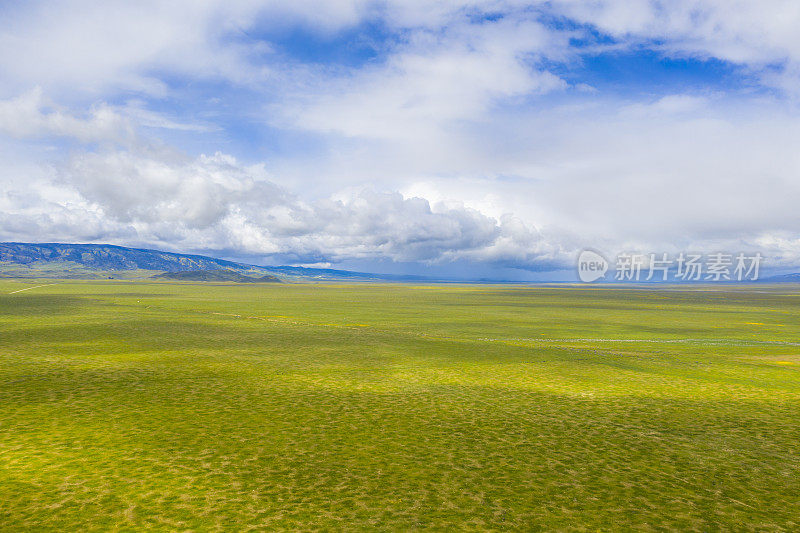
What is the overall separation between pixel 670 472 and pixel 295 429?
11.1 m

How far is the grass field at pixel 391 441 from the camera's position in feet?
34.0

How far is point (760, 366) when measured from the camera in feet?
103

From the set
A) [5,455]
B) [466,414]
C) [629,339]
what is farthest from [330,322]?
[5,455]

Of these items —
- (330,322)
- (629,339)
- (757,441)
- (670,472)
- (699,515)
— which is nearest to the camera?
(699,515)

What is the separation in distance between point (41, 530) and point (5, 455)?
210 inches

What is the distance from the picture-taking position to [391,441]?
15039 millimetres

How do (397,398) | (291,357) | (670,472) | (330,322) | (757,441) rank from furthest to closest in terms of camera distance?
(330,322) < (291,357) < (397,398) < (757,441) < (670,472)

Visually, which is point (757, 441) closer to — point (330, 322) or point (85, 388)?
point (85, 388)

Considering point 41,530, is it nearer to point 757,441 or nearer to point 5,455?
point 5,455

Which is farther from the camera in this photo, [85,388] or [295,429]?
[85,388]

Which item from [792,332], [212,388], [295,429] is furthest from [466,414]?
[792,332]

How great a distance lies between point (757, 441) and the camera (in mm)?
15711

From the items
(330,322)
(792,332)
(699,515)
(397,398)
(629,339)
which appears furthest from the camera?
(330,322)

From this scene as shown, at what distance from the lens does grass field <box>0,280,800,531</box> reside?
1037cm
